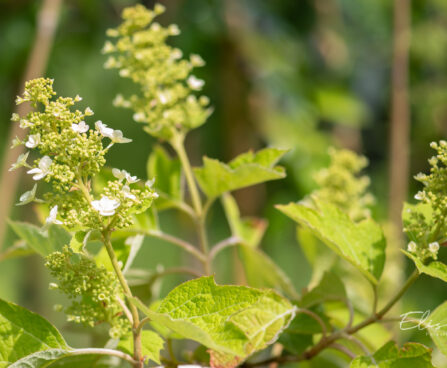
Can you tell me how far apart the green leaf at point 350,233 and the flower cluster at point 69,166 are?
0.14 m

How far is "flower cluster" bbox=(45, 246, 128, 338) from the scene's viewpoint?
361mm

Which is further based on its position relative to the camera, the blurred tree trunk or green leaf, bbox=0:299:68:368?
the blurred tree trunk

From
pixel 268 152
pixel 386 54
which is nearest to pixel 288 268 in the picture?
pixel 386 54

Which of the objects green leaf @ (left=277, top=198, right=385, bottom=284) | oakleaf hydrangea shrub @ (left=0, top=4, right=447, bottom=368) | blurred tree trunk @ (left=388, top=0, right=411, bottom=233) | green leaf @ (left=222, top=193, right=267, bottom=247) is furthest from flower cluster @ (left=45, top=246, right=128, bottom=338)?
blurred tree trunk @ (left=388, top=0, right=411, bottom=233)

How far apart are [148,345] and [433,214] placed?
23 cm

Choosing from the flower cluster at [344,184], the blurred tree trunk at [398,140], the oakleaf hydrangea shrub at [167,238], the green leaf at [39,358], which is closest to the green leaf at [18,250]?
the oakleaf hydrangea shrub at [167,238]

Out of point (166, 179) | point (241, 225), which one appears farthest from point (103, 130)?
point (241, 225)

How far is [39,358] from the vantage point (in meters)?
0.37

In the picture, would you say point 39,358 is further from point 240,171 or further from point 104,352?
point 240,171

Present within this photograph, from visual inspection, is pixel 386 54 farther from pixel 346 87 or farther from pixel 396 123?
pixel 396 123

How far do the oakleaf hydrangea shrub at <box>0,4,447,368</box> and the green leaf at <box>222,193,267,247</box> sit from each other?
7cm

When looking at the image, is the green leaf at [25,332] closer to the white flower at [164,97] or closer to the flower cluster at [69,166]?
the flower cluster at [69,166]

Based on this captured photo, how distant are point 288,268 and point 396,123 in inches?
87.0

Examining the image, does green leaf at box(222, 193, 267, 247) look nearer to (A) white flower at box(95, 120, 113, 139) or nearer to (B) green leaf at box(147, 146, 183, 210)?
(B) green leaf at box(147, 146, 183, 210)
